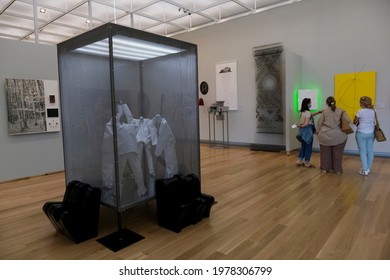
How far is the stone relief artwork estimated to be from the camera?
7941 millimetres

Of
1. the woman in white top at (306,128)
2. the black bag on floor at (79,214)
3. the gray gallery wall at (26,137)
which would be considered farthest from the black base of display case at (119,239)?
the woman in white top at (306,128)

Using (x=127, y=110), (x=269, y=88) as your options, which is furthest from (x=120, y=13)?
(x=127, y=110)

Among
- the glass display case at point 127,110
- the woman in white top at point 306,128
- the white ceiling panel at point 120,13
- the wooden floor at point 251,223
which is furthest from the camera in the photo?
the white ceiling panel at point 120,13

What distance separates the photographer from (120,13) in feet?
27.2

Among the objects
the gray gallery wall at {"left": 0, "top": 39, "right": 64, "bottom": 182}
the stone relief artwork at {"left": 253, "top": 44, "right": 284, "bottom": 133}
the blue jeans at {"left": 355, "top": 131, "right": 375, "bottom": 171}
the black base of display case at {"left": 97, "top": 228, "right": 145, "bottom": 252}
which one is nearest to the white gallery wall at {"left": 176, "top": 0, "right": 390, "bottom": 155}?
the stone relief artwork at {"left": 253, "top": 44, "right": 284, "bottom": 133}

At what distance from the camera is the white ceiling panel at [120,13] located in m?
7.45

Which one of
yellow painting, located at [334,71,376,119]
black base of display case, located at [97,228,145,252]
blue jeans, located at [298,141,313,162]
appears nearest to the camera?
black base of display case, located at [97,228,145,252]

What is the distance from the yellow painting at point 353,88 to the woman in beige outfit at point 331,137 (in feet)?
7.10

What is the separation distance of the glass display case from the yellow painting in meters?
5.13

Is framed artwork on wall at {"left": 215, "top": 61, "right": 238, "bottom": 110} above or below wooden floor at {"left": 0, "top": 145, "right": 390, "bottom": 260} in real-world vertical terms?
above

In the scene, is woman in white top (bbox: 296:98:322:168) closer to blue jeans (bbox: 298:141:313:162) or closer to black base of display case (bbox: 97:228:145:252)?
blue jeans (bbox: 298:141:313:162)

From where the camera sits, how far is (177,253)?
99.5 inches

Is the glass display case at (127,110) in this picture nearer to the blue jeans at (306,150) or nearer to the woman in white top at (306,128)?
the woman in white top at (306,128)

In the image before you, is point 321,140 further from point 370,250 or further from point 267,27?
point 267,27
